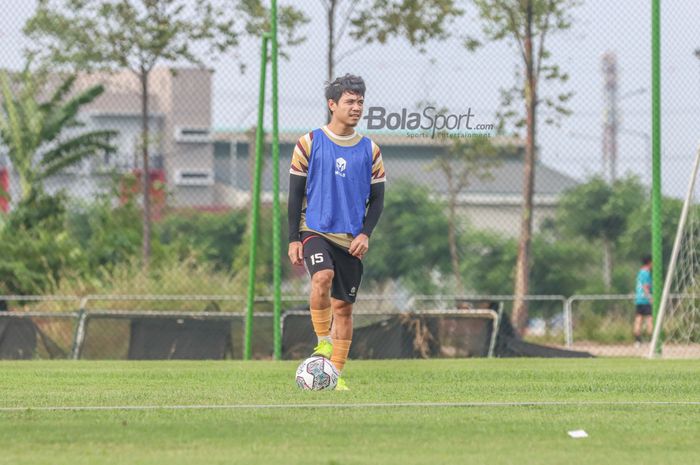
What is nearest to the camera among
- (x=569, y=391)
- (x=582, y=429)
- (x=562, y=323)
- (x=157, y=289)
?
(x=582, y=429)

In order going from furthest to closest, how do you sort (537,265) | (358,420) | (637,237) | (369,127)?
(537,265) < (637,237) < (369,127) < (358,420)

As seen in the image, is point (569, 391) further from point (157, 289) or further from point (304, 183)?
point (157, 289)

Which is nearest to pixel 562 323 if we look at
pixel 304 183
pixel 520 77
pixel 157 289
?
pixel 520 77

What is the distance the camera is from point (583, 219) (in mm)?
40906

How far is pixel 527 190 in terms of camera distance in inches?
945

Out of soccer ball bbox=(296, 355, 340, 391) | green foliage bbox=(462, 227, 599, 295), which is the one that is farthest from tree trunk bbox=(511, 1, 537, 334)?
soccer ball bbox=(296, 355, 340, 391)

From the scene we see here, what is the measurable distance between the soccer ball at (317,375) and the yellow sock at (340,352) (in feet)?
1.74

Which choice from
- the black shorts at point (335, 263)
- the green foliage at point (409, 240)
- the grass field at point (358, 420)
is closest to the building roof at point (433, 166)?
the green foliage at point (409, 240)

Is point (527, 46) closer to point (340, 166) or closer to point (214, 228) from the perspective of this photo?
point (340, 166)

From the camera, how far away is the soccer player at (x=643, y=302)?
75.7 feet

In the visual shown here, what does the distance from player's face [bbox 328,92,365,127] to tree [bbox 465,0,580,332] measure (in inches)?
488

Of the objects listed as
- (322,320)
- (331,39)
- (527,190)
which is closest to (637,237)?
(527,190)

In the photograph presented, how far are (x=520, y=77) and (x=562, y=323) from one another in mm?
4758

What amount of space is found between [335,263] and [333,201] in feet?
1.26
